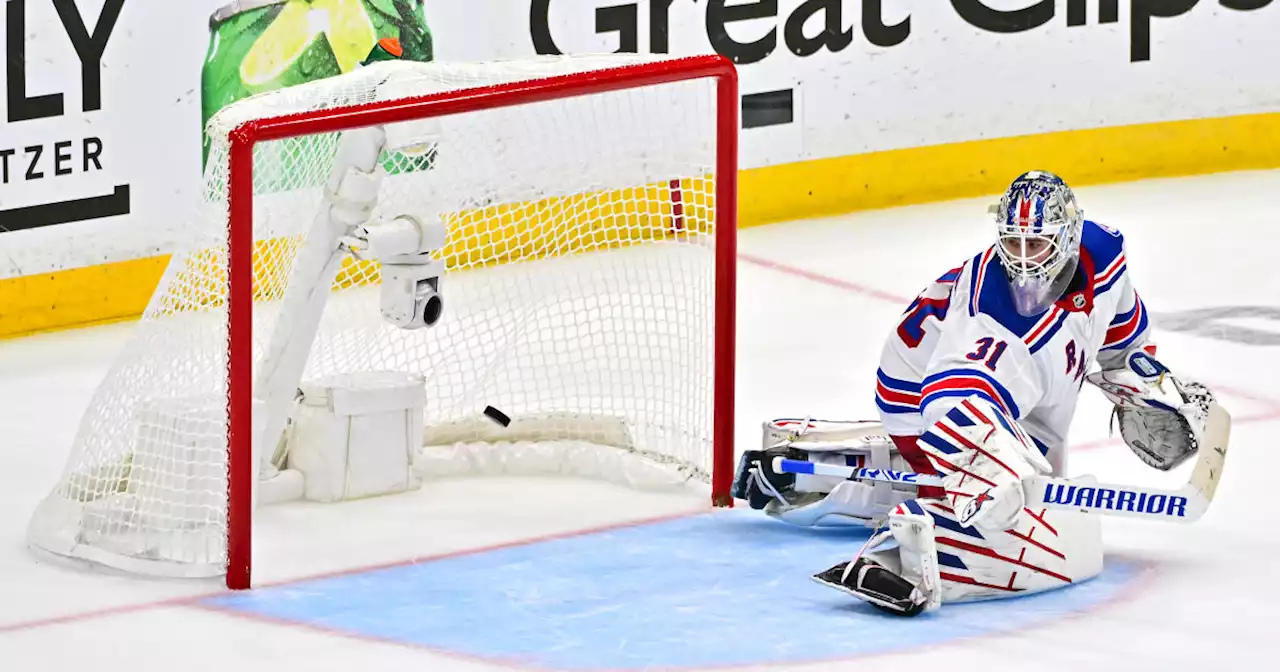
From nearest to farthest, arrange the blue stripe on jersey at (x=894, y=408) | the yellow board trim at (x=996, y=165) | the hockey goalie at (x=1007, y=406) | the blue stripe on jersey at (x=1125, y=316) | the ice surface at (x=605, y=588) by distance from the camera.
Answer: the ice surface at (x=605, y=588) < the hockey goalie at (x=1007, y=406) < the blue stripe on jersey at (x=1125, y=316) < the blue stripe on jersey at (x=894, y=408) < the yellow board trim at (x=996, y=165)

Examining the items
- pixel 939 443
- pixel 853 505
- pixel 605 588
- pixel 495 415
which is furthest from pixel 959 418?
pixel 495 415

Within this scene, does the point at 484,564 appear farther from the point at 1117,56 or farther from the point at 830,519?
the point at 1117,56

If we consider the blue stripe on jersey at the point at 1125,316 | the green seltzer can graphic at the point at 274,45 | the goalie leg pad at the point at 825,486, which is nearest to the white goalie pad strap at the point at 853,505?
the goalie leg pad at the point at 825,486

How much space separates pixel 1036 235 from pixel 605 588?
100 centimetres

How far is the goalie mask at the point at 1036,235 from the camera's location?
4.59 metres

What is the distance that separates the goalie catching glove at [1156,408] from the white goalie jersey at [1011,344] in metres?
0.04

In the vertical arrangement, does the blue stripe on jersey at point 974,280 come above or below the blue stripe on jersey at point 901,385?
above

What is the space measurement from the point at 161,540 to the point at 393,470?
2.23 feet

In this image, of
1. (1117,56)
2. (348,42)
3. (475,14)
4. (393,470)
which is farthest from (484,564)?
(1117,56)

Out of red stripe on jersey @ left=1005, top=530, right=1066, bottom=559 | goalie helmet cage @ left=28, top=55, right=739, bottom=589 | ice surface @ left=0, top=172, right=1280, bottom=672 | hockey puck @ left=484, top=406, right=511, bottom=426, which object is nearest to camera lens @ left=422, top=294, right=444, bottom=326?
goalie helmet cage @ left=28, top=55, right=739, bottom=589

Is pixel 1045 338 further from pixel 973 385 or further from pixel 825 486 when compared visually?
pixel 825 486

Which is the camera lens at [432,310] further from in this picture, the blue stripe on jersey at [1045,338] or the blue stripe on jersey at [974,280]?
the blue stripe on jersey at [1045,338]

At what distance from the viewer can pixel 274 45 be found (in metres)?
6.84

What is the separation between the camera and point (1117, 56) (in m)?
8.54
